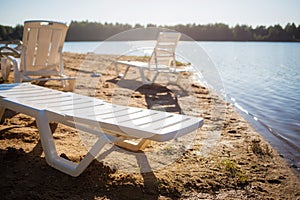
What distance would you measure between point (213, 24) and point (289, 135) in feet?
87.5

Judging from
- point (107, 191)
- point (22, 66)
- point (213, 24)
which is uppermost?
point (213, 24)

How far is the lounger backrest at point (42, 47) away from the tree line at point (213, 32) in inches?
505

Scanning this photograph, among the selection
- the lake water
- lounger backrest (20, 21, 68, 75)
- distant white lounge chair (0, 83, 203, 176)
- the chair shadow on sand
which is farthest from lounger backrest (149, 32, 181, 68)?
distant white lounge chair (0, 83, 203, 176)

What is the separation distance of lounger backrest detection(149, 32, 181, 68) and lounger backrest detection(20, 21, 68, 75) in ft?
5.90

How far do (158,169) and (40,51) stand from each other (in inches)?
123

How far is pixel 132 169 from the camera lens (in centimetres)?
209

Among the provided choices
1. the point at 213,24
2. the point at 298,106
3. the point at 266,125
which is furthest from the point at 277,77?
the point at 213,24

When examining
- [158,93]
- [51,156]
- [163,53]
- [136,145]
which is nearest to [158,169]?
[136,145]

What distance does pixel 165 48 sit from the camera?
568 cm

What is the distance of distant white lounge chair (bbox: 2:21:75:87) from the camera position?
13.5 feet

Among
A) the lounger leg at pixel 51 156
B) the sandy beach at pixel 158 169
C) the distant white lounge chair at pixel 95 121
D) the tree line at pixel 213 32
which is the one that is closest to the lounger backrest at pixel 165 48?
the sandy beach at pixel 158 169

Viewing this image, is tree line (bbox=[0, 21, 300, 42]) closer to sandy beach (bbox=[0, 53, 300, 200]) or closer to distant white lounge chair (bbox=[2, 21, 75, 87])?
distant white lounge chair (bbox=[2, 21, 75, 87])

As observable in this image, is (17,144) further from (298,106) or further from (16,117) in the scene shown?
(298,106)

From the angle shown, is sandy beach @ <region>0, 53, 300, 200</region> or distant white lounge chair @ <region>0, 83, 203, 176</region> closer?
distant white lounge chair @ <region>0, 83, 203, 176</region>
